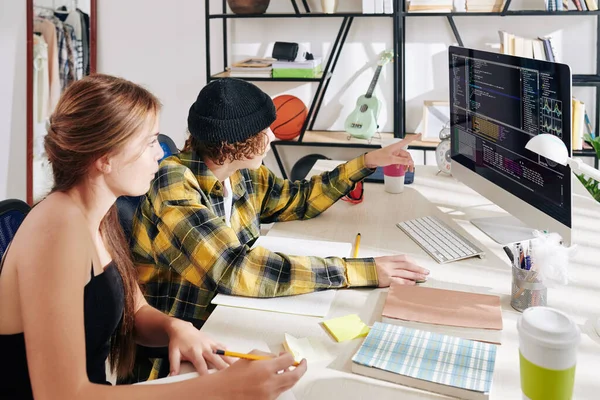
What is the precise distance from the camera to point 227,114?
5.14 ft

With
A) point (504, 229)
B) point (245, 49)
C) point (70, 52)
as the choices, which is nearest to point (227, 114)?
point (504, 229)

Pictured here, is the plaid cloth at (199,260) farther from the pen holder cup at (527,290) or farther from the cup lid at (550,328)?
the cup lid at (550,328)

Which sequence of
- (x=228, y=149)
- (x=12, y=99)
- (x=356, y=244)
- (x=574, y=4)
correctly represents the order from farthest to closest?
1. (x=12, y=99)
2. (x=574, y=4)
3. (x=356, y=244)
4. (x=228, y=149)

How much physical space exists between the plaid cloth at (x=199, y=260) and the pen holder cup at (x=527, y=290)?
302 mm

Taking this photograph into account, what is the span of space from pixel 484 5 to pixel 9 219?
2.42 meters

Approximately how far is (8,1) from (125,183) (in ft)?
7.72

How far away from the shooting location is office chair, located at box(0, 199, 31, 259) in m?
1.35

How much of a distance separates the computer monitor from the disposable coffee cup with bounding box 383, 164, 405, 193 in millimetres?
199

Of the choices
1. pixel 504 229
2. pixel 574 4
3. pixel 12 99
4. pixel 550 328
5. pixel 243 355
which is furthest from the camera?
pixel 12 99

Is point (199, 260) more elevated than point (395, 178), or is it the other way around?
point (395, 178)

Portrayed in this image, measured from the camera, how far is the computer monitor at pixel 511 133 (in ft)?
4.94

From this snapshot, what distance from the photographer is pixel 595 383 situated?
42.4 inches

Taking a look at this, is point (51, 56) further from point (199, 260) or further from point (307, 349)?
point (307, 349)

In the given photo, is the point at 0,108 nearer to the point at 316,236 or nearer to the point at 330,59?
the point at 330,59
